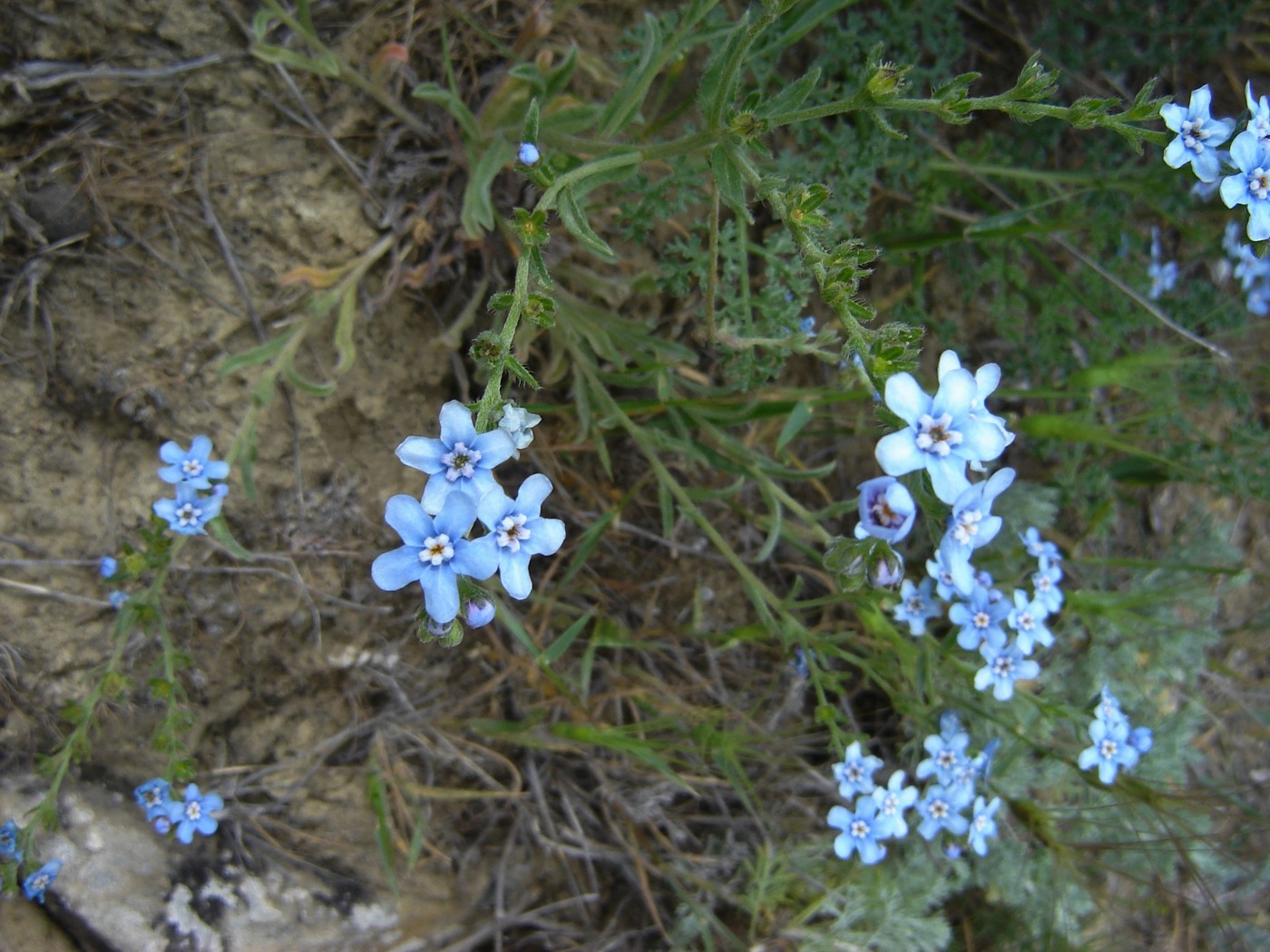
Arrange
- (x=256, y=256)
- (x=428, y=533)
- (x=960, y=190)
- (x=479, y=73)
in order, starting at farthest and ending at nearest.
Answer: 1. (x=960, y=190)
2. (x=479, y=73)
3. (x=256, y=256)
4. (x=428, y=533)

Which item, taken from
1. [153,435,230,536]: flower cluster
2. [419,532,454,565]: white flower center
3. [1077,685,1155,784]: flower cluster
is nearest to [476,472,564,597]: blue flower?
[419,532,454,565]: white flower center

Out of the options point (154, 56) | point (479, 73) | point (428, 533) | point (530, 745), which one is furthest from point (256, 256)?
point (530, 745)

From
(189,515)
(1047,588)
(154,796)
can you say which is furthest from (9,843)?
(1047,588)

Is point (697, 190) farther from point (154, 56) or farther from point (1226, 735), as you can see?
point (1226, 735)

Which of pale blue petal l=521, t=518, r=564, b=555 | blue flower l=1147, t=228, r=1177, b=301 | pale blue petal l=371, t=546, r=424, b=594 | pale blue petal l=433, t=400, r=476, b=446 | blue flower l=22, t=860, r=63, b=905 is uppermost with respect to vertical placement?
blue flower l=1147, t=228, r=1177, b=301

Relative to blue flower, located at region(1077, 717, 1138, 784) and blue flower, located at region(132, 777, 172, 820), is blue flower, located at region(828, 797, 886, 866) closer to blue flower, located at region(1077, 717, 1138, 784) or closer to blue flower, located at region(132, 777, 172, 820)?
blue flower, located at region(1077, 717, 1138, 784)

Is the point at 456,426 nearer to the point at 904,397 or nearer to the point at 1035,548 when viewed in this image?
the point at 904,397

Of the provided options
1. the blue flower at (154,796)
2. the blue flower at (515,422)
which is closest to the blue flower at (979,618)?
the blue flower at (515,422)
